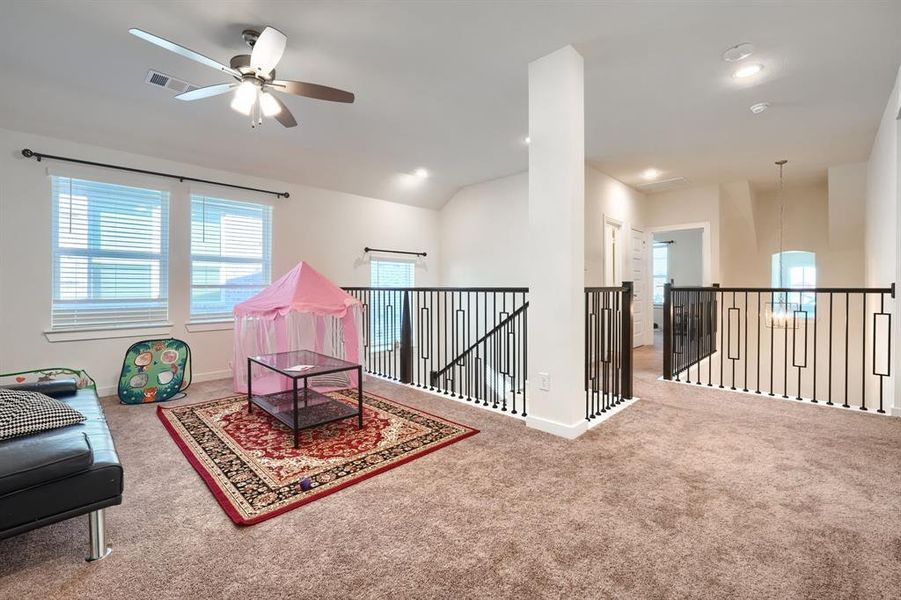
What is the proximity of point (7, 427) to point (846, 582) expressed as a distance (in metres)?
3.37

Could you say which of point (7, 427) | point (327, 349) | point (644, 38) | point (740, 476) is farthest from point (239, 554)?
point (644, 38)

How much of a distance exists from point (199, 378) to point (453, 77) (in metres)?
4.20

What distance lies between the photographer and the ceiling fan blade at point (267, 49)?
2.23 m

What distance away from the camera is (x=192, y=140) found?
424cm

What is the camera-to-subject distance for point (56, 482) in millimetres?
1496

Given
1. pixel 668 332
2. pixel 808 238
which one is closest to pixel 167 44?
pixel 668 332

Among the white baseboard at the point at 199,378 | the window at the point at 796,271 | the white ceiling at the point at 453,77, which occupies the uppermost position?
the white ceiling at the point at 453,77

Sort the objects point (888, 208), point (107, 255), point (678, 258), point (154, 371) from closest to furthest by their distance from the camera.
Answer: point (888, 208), point (154, 371), point (107, 255), point (678, 258)

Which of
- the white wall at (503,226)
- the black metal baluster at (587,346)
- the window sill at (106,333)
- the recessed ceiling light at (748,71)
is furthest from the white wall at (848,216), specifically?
the window sill at (106,333)

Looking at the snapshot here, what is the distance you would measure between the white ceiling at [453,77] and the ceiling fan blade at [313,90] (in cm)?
36

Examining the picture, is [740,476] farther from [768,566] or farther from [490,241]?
[490,241]

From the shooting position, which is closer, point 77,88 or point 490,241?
point 77,88

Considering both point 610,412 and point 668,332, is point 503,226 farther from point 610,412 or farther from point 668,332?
point 610,412

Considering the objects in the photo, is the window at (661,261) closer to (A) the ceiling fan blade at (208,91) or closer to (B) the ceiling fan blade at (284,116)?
(B) the ceiling fan blade at (284,116)
